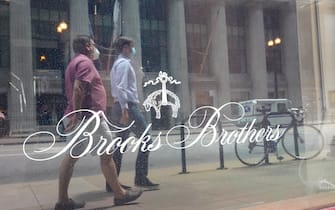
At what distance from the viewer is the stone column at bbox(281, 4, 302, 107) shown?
532 centimetres

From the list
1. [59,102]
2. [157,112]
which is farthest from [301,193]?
[59,102]

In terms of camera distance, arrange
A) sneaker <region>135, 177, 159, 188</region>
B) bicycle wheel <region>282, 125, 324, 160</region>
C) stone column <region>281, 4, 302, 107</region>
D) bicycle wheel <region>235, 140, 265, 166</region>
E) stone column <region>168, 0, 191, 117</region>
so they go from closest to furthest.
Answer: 1. sneaker <region>135, 177, 159, 188</region>
2. stone column <region>168, 0, 191, 117</region>
3. bicycle wheel <region>235, 140, 265, 166</region>
4. stone column <region>281, 4, 302, 107</region>
5. bicycle wheel <region>282, 125, 324, 160</region>

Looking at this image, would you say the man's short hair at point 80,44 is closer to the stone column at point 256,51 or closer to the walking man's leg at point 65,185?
the walking man's leg at point 65,185

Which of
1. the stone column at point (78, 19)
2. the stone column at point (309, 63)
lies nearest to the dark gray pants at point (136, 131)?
the stone column at point (78, 19)

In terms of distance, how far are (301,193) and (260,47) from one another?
174 cm

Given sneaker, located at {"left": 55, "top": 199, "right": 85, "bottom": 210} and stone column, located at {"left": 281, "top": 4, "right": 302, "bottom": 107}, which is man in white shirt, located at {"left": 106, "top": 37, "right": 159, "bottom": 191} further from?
stone column, located at {"left": 281, "top": 4, "right": 302, "bottom": 107}

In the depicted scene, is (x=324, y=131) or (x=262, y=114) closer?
(x=262, y=114)

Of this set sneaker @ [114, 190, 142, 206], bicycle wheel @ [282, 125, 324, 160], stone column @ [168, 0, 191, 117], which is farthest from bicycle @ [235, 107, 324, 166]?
sneaker @ [114, 190, 142, 206]

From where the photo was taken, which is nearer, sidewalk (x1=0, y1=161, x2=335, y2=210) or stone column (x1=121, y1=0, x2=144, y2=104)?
sidewalk (x1=0, y1=161, x2=335, y2=210)

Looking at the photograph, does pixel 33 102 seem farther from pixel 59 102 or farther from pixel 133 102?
pixel 133 102

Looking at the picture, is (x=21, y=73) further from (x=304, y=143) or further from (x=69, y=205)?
(x=304, y=143)

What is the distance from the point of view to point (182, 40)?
4527mm

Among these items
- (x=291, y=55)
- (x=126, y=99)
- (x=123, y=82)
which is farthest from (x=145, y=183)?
(x=291, y=55)

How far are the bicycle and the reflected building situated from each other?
21 cm
